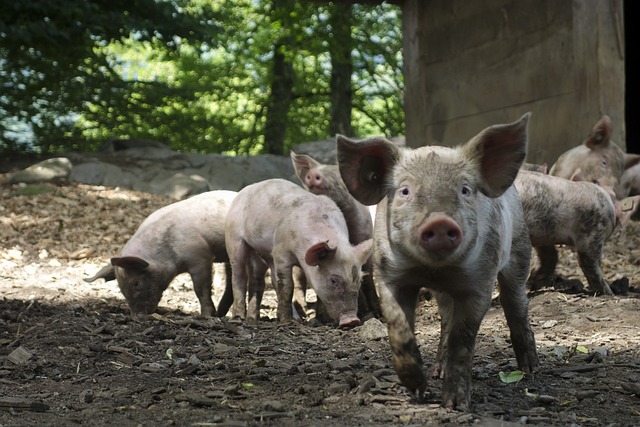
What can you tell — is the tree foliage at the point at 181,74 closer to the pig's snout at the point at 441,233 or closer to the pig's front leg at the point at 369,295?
the pig's front leg at the point at 369,295

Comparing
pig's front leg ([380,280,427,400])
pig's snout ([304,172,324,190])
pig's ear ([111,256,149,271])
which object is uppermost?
pig's snout ([304,172,324,190])

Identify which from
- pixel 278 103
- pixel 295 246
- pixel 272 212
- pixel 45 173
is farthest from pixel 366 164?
pixel 278 103

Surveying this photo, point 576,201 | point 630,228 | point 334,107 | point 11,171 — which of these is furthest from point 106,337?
point 334,107

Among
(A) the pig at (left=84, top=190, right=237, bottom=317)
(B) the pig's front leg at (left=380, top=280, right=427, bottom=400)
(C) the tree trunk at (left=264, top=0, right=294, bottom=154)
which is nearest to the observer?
(B) the pig's front leg at (left=380, top=280, right=427, bottom=400)

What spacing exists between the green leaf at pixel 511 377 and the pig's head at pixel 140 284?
4.06 metres

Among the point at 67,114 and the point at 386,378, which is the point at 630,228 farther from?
the point at 67,114

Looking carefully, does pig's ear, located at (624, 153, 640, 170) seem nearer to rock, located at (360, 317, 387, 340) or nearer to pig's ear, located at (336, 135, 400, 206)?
rock, located at (360, 317, 387, 340)

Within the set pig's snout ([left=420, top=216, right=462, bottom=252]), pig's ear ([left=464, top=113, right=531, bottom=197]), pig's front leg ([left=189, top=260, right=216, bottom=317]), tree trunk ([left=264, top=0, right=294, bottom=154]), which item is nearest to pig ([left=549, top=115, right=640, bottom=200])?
pig's front leg ([left=189, top=260, right=216, bottom=317])

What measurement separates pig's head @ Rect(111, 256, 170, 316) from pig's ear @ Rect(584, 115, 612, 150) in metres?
4.51

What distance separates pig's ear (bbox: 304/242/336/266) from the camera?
6875 millimetres

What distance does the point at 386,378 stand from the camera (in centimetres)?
465

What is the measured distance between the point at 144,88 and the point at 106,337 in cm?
1202

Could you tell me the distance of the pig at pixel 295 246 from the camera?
281 inches

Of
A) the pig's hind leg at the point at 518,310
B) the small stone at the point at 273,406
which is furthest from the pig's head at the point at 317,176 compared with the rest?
the small stone at the point at 273,406
